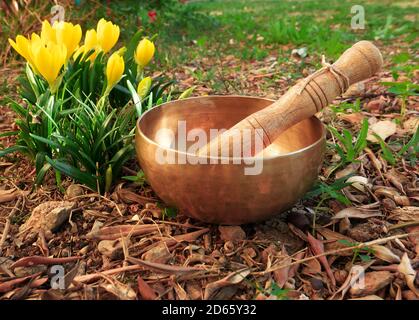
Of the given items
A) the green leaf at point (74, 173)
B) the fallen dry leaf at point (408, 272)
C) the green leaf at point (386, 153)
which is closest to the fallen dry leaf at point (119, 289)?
the green leaf at point (74, 173)

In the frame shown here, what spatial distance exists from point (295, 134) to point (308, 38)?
2135 millimetres

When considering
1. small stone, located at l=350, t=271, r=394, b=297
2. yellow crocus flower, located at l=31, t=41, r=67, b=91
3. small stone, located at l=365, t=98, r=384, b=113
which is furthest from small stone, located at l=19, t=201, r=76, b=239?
small stone, located at l=365, t=98, r=384, b=113

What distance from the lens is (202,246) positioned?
4.06 ft

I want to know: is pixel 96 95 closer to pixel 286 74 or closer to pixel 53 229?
pixel 53 229

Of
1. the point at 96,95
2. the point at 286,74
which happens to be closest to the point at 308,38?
the point at 286,74

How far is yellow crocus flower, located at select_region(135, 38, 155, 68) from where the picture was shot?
5.40ft

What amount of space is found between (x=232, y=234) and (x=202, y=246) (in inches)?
3.2

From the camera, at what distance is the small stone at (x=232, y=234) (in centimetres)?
123

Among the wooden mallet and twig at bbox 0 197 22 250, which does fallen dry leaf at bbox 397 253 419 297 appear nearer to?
the wooden mallet

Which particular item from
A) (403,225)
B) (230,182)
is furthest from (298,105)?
(403,225)

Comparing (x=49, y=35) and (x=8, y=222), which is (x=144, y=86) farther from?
(x=8, y=222)

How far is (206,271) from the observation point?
3.76 feet

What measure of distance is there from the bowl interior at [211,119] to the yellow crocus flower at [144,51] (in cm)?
29

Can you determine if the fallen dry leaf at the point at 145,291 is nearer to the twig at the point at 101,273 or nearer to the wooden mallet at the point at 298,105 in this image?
the twig at the point at 101,273
